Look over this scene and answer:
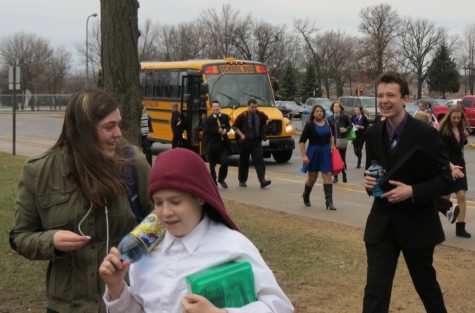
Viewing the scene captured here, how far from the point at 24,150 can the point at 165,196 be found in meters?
20.9

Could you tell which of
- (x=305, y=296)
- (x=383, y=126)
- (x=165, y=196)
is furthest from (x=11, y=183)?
(x=165, y=196)

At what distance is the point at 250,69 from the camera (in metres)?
20.2

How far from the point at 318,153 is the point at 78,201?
8006 millimetres

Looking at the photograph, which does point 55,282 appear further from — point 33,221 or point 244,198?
point 244,198

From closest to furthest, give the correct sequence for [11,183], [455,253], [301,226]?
[455,253], [301,226], [11,183]

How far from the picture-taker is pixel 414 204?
4.27m


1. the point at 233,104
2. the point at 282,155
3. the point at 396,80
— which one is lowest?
the point at 282,155

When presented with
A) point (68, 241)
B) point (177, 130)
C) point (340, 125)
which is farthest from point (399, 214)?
point (177, 130)

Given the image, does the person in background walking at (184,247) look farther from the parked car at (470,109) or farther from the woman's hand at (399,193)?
the parked car at (470,109)

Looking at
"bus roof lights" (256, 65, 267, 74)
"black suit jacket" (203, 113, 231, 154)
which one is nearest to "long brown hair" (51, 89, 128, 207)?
"black suit jacket" (203, 113, 231, 154)

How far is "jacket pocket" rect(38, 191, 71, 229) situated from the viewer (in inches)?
112

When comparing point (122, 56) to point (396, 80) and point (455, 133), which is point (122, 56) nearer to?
point (396, 80)

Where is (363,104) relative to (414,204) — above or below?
above

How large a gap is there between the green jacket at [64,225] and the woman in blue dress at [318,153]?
25.4ft
